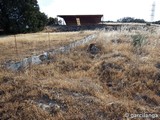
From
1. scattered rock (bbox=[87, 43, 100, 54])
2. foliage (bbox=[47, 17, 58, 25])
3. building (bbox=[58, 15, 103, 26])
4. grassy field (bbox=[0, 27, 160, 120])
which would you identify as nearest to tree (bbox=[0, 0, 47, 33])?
building (bbox=[58, 15, 103, 26])

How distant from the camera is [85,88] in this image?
778 centimetres

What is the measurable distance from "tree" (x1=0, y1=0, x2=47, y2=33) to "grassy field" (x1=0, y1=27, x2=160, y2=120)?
1249 cm

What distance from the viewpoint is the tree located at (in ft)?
78.1

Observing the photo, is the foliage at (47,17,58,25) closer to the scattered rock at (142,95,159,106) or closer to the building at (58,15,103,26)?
the building at (58,15,103,26)

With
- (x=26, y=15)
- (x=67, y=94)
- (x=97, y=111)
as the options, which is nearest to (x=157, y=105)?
(x=97, y=111)

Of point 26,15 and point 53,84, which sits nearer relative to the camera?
point 53,84

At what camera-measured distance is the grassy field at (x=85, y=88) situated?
660 cm

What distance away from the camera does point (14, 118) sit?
6.30 m

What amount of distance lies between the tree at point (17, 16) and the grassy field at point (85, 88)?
12.5m

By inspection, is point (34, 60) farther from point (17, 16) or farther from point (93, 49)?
point (17, 16)

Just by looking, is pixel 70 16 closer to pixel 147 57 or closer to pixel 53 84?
pixel 147 57

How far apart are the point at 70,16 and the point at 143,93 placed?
26.4 meters

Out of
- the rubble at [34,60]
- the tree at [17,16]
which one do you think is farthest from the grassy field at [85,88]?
the tree at [17,16]

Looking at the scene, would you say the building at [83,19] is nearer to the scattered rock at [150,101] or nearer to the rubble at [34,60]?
the rubble at [34,60]
